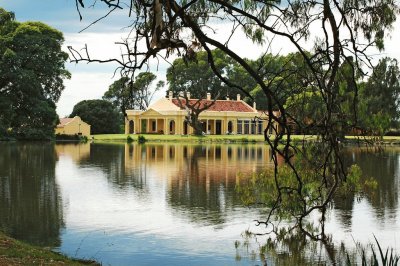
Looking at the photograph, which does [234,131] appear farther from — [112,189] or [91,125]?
[112,189]

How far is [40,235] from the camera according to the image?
10711 mm

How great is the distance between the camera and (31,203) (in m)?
14.2

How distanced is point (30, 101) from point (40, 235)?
32103 mm

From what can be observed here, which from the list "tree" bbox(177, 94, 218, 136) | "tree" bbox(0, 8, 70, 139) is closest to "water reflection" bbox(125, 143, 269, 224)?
"tree" bbox(0, 8, 70, 139)

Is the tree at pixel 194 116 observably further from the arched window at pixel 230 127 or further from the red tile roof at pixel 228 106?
the arched window at pixel 230 127

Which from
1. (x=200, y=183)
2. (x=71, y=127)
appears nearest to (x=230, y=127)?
(x=71, y=127)

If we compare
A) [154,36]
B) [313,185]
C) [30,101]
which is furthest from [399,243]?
[30,101]

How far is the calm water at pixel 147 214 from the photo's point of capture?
9930 millimetres

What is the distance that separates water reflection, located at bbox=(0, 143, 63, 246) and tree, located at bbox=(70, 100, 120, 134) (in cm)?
3685

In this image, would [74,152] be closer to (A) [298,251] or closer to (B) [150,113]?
(A) [298,251]

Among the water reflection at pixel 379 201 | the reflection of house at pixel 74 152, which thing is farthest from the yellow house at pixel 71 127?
the water reflection at pixel 379 201

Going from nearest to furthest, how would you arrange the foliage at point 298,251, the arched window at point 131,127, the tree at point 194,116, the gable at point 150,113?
the foliage at point 298,251 < the tree at point 194,116 < the gable at point 150,113 < the arched window at point 131,127

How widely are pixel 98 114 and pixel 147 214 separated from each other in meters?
48.7

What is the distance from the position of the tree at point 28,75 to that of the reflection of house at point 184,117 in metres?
18.5
